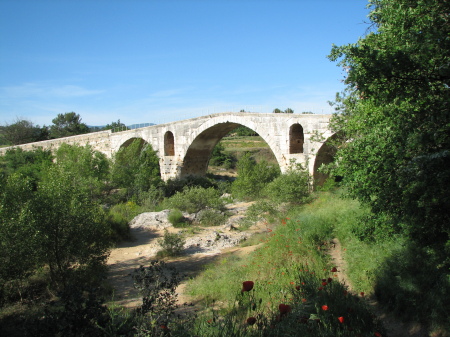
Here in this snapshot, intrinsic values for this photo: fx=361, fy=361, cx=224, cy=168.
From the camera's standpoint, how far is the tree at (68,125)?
5128cm

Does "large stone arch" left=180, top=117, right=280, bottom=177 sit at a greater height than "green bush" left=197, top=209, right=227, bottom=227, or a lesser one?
greater

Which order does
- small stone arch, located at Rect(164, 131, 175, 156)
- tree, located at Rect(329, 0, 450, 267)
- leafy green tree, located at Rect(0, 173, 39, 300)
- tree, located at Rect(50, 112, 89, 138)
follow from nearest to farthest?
1. tree, located at Rect(329, 0, 450, 267)
2. leafy green tree, located at Rect(0, 173, 39, 300)
3. small stone arch, located at Rect(164, 131, 175, 156)
4. tree, located at Rect(50, 112, 89, 138)

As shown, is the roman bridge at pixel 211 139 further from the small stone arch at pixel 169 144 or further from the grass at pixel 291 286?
the grass at pixel 291 286

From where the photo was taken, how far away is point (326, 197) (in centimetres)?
1078

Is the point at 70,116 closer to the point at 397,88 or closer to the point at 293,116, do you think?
the point at 293,116

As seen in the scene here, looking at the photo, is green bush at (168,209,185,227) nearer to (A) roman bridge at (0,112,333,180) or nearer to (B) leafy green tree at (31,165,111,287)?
(A) roman bridge at (0,112,333,180)

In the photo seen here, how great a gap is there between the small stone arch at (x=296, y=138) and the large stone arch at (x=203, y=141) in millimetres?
2511

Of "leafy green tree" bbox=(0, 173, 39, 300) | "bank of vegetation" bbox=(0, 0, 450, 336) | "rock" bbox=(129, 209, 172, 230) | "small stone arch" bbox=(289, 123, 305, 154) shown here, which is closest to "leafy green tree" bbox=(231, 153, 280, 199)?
"small stone arch" bbox=(289, 123, 305, 154)

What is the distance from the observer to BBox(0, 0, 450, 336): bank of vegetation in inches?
124

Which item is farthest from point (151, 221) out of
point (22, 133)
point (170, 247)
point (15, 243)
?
point (22, 133)

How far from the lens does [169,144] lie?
23234 mm

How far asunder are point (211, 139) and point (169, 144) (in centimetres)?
341

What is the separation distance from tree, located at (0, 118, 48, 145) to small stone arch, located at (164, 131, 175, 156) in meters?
28.8

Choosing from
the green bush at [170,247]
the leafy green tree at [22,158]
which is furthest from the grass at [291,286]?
the leafy green tree at [22,158]
